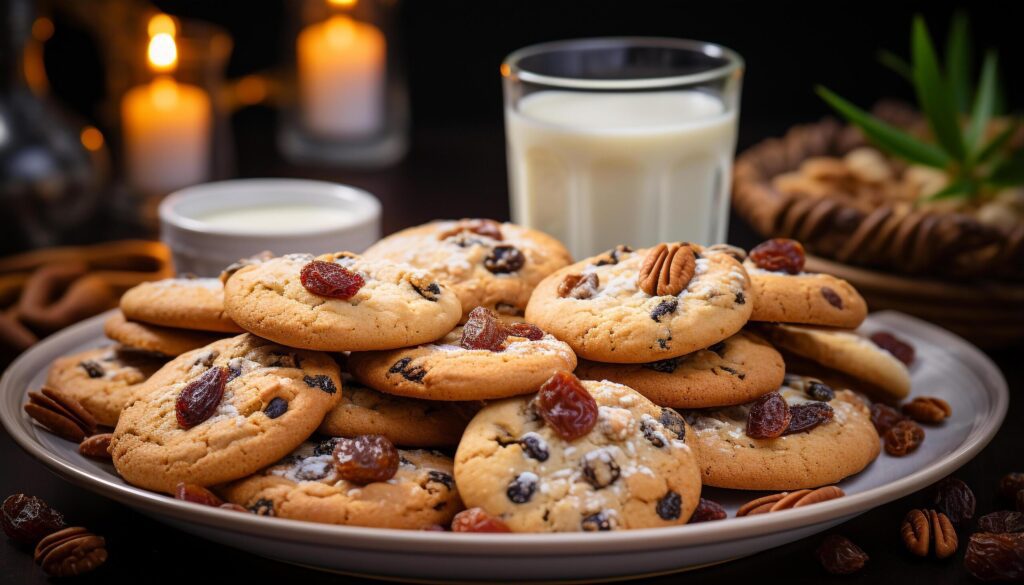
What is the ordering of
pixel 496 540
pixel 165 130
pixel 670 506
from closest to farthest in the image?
pixel 496 540 → pixel 670 506 → pixel 165 130

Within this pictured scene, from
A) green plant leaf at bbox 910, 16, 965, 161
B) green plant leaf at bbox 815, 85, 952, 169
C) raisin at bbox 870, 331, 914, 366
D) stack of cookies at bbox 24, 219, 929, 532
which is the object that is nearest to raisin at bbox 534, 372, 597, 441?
stack of cookies at bbox 24, 219, 929, 532

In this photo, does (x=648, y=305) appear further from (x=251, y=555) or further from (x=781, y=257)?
(x=251, y=555)

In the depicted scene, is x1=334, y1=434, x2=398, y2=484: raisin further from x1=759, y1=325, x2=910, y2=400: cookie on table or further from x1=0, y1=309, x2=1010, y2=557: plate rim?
x1=759, y1=325, x2=910, y2=400: cookie on table

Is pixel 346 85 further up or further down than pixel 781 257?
further down

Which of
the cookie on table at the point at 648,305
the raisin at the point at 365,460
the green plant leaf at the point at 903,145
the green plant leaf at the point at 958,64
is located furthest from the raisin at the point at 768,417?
the green plant leaf at the point at 958,64

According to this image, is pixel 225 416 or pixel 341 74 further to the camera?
pixel 341 74

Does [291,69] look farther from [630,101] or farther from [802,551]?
[802,551]

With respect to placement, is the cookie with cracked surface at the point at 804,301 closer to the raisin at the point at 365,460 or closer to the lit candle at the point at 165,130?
the raisin at the point at 365,460

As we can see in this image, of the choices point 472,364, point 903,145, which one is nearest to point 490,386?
point 472,364

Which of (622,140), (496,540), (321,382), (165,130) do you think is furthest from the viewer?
(165,130)
